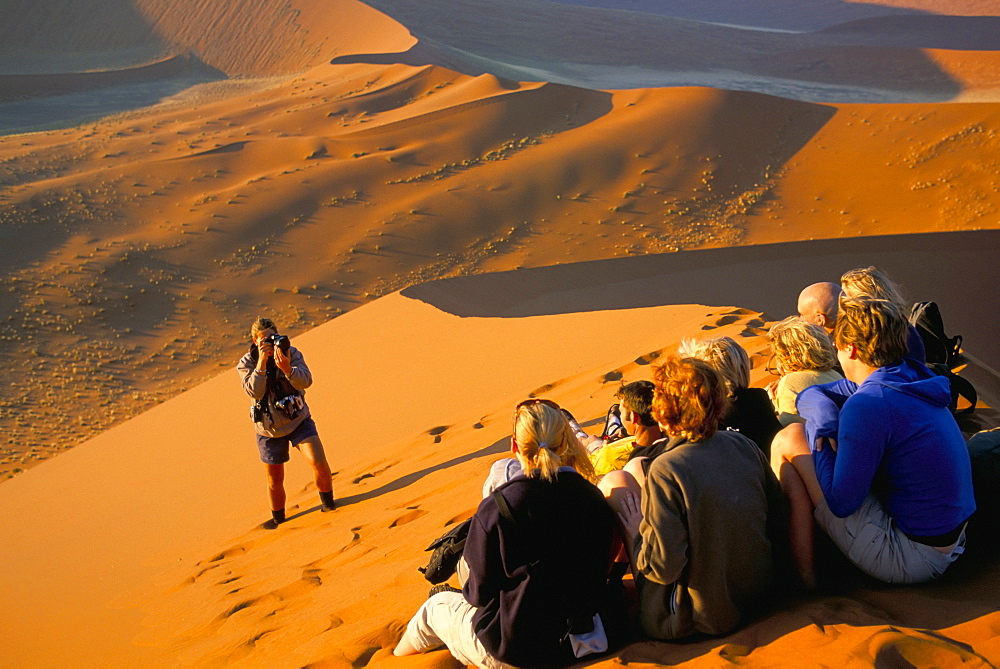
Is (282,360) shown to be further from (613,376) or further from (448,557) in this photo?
(613,376)

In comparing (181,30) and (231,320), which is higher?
(181,30)

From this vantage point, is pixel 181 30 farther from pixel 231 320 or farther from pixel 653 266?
pixel 653 266

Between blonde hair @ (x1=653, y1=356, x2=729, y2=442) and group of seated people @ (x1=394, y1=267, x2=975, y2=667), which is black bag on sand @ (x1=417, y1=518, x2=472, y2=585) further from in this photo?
blonde hair @ (x1=653, y1=356, x2=729, y2=442)

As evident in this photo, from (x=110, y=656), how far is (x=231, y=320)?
26.3 feet

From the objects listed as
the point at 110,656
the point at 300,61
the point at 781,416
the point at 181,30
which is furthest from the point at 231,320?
the point at 181,30

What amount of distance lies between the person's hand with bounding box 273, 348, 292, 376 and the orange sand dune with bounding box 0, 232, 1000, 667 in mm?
1076

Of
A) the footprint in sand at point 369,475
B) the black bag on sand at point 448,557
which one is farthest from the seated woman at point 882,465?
the footprint in sand at point 369,475

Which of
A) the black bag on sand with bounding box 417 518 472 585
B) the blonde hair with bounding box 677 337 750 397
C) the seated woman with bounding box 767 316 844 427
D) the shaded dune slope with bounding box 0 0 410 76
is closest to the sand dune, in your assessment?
the black bag on sand with bounding box 417 518 472 585

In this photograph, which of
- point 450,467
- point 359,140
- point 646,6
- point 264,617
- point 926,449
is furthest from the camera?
point 646,6

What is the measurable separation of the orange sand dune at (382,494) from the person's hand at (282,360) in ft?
3.53

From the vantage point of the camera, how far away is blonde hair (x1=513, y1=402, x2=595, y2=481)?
2768mm

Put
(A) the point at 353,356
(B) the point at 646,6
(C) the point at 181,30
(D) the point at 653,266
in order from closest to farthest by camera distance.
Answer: (A) the point at 353,356, (D) the point at 653,266, (C) the point at 181,30, (B) the point at 646,6

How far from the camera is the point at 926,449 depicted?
274cm

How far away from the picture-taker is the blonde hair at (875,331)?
280 centimetres
